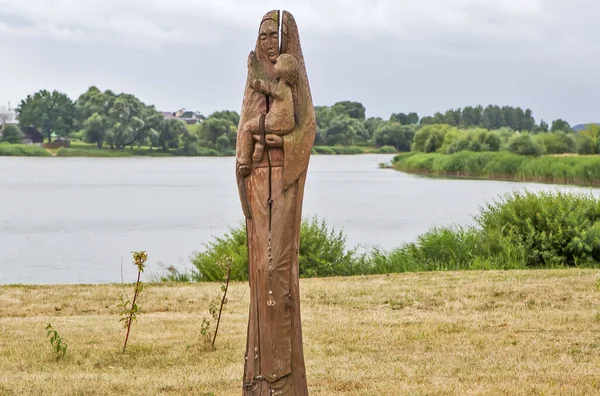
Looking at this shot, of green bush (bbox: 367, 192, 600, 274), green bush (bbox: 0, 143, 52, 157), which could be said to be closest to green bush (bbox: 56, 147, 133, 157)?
green bush (bbox: 0, 143, 52, 157)

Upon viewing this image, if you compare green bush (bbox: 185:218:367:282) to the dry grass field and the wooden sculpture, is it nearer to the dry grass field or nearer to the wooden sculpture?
the dry grass field

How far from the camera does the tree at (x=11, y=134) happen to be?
101m

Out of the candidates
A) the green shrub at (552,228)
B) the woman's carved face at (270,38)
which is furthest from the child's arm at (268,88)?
the green shrub at (552,228)

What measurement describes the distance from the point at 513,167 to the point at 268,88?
46787 millimetres

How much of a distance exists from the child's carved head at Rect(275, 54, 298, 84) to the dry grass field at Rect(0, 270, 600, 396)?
278 cm

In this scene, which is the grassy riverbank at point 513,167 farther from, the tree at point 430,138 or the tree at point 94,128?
the tree at point 94,128

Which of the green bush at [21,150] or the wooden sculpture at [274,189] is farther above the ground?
the wooden sculpture at [274,189]

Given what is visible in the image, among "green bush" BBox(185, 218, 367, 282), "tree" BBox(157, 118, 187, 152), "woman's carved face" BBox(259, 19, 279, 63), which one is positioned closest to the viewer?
"woman's carved face" BBox(259, 19, 279, 63)

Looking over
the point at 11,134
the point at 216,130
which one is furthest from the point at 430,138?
the point at 11,134

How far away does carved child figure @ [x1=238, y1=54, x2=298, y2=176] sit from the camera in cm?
619

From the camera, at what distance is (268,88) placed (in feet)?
20.4

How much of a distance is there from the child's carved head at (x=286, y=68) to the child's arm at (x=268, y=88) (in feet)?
0.29

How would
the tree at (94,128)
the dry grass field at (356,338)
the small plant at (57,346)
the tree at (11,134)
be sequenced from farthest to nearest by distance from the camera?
the tree at (11,134), the tree at (94,128), the small plant at (57,346), the dry grass field at (356,338)

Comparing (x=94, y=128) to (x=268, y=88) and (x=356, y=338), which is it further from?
(x=268, y=88)
